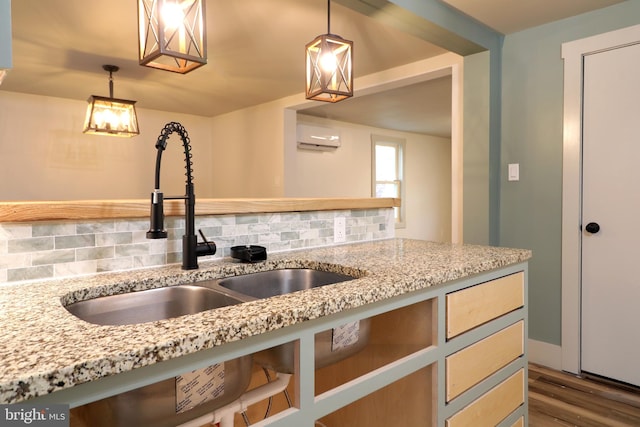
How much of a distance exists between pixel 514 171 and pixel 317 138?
2.97 meters

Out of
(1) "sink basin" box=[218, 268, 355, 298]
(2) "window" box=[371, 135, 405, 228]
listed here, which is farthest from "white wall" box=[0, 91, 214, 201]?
(1) "sink basin" box=[218, 268, 355, 298]

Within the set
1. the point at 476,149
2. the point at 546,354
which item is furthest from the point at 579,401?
the point at 476,149

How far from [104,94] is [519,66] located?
403 cm

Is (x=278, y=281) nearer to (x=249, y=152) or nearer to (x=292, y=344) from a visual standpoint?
(x=292, y=344)

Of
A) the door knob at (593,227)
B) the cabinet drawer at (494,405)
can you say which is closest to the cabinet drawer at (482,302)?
the cabinet drawer at (494,405)

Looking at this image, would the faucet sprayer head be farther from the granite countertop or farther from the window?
the window

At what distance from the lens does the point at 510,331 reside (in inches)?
59.0

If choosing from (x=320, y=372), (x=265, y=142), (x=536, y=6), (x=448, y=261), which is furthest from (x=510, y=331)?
(x=265, y=142)

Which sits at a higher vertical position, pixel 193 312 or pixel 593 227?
pixel 593 227

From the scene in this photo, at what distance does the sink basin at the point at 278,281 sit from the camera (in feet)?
4.22

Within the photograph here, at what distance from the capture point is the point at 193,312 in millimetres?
1142

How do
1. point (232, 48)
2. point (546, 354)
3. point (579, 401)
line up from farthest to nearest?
point (232, 48) < point (546, 354) < point (579, 401)

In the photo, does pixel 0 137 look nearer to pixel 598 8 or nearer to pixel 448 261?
pixel 448 261

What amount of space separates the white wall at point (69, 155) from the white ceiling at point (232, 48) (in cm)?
25
